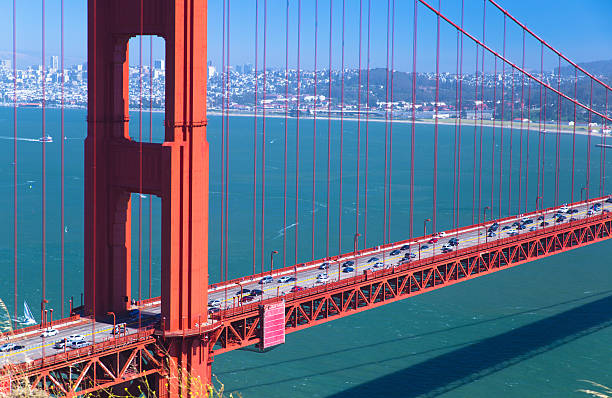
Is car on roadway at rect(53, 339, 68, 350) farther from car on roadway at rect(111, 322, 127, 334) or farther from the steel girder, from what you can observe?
the steel girder

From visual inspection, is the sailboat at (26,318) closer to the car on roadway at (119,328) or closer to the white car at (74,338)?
the car on roadway at (119,328)

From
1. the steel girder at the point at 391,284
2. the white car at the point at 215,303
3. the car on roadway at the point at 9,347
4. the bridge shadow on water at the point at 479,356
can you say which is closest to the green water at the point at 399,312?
the bridge shadow on water at the point at 479,356


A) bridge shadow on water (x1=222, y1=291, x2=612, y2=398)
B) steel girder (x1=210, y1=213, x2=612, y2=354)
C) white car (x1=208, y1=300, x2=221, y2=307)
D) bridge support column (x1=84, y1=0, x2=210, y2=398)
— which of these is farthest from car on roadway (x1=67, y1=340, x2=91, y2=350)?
bridge shadow on water (x1=222, y1=291, x2=612, y2=398)

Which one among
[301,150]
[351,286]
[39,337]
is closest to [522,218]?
[351,286]

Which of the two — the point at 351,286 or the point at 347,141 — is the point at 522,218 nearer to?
the point at 351,286

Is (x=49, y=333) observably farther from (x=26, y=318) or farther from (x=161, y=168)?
(x=26, y=318)

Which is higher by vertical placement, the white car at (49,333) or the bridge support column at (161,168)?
the bridge support column at (161,168)
